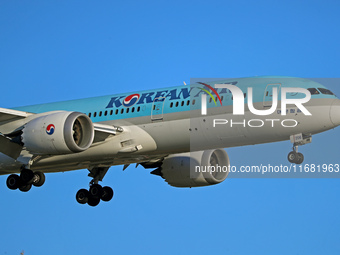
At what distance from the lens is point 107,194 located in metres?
40.6

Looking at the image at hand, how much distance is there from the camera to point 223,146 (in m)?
34.7

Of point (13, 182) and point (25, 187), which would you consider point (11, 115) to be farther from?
point (25, 187)

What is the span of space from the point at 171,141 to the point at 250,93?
13.2 ft

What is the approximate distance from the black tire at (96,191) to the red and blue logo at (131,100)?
6.23 metres

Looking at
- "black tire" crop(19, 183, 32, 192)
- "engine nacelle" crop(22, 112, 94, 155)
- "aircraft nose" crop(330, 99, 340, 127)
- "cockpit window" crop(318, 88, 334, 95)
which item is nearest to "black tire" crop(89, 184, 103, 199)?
"black tire" crop(19, 183, 32, 192)

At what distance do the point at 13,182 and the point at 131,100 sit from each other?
655 cm

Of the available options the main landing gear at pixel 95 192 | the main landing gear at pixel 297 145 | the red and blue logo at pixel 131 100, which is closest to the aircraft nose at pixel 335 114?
the main landing gear at pixel 297 145

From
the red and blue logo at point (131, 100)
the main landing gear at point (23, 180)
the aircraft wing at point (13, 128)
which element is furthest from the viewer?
the main landing gear at point (23, 180)

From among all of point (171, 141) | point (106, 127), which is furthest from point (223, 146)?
point (106, 127)

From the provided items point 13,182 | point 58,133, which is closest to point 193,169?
point 13,182

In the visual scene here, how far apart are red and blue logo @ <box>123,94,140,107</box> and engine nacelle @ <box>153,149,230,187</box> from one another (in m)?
5.40

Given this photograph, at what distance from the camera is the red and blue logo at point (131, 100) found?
3588cm

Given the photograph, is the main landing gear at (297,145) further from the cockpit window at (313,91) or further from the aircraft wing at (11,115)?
the aircraft wing at (11,115)

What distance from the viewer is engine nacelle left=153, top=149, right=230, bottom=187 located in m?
40.2
